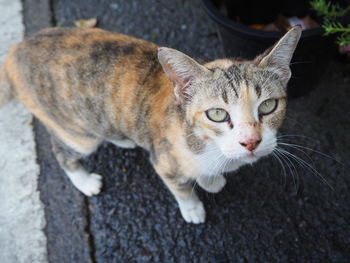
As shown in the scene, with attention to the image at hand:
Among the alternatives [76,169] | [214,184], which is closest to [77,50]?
[76,169]

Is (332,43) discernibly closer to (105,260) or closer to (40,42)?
(40,42)

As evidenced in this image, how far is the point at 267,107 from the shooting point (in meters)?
1.60

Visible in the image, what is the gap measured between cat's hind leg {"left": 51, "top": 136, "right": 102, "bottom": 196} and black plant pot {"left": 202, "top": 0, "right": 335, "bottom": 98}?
111 cm

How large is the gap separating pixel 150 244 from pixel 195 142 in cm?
93

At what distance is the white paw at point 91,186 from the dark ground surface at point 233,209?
6cm

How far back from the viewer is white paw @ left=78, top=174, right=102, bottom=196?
8.13ft

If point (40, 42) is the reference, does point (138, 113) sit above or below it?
below

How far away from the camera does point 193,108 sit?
5.39 ft

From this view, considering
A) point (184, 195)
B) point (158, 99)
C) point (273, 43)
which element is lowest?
→ point (184, 195)

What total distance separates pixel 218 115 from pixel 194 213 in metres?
0.94

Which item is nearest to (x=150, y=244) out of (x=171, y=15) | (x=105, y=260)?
(x=105, y=260)

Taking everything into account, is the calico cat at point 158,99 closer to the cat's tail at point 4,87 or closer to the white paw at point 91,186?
the cat's tail at point 4,87

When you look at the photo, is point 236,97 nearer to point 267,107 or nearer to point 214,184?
point 267,107

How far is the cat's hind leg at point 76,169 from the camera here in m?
2.32
